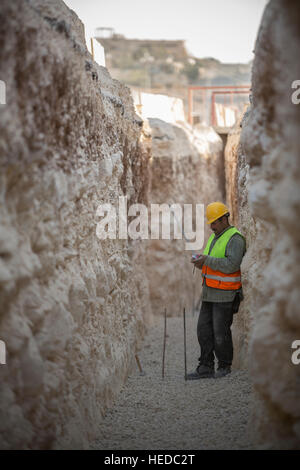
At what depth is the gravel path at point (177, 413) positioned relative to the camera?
372 cm

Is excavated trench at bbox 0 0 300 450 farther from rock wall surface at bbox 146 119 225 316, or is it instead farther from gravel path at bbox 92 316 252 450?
rock wall surface at bbox 146 119 225 316

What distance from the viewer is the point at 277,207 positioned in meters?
2.82

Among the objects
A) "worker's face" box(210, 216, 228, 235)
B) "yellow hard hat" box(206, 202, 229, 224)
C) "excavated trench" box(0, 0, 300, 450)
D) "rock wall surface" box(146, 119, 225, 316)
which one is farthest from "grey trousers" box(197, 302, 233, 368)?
"rock wall surface" box(146, 119, 225, 316)

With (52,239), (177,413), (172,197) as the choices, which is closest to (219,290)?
(177,413)

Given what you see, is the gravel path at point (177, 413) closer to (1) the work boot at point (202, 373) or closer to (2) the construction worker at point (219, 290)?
(1) the work boot at point (202, 373)

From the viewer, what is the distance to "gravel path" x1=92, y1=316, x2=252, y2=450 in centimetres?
372

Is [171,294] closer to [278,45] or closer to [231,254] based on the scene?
[231,254]

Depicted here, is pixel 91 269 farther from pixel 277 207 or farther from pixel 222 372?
pixel 222 372

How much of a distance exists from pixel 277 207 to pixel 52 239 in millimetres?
1527

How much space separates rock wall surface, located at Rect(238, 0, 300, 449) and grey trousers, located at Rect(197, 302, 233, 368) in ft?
6.00

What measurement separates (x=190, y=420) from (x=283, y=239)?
7.01 feet

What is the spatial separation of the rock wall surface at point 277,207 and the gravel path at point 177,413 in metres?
0.60

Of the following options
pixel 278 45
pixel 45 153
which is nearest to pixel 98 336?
pixel 45 153

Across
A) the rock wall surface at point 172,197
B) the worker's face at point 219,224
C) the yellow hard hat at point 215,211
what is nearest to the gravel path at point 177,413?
the worker's face at point 219,224
